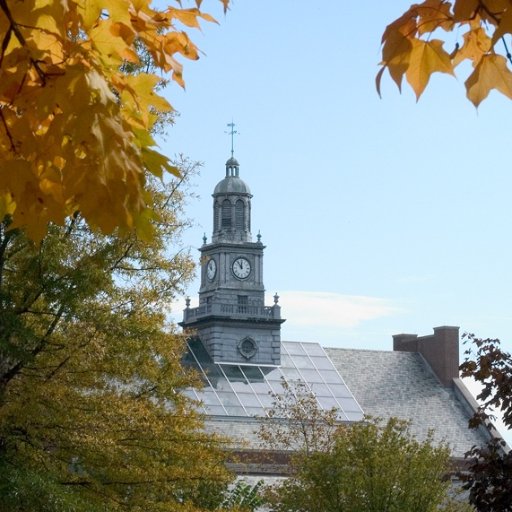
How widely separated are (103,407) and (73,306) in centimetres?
163

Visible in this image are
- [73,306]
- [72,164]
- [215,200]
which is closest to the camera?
[72,164]

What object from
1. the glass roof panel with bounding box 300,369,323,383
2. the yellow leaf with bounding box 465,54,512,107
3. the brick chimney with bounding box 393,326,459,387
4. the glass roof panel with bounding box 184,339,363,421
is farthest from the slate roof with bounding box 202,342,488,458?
the yellow leaf with bounding box 465,54,512,107

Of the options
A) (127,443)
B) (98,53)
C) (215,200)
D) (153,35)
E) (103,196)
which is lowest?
(103,196)

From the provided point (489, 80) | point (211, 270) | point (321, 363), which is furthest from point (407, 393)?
point (489, 80)

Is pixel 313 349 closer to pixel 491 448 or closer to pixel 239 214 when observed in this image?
pixel 239 214

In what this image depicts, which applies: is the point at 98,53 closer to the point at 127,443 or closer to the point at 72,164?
the point at 72,164

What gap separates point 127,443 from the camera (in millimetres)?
18031

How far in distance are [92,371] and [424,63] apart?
14.8 m

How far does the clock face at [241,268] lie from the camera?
6538 cm

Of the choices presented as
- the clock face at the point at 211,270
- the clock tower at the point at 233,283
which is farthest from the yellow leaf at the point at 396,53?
the clock face at the point at 211,270

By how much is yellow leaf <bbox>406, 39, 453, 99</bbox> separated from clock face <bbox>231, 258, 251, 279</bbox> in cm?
6193

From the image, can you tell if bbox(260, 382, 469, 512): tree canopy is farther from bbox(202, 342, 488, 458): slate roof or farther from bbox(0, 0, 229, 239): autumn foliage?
bbox(202, 342, 488, 458): slate roof

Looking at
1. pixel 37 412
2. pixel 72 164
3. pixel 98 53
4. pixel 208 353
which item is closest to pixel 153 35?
pixel 98 53

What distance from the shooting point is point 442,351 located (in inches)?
2328
